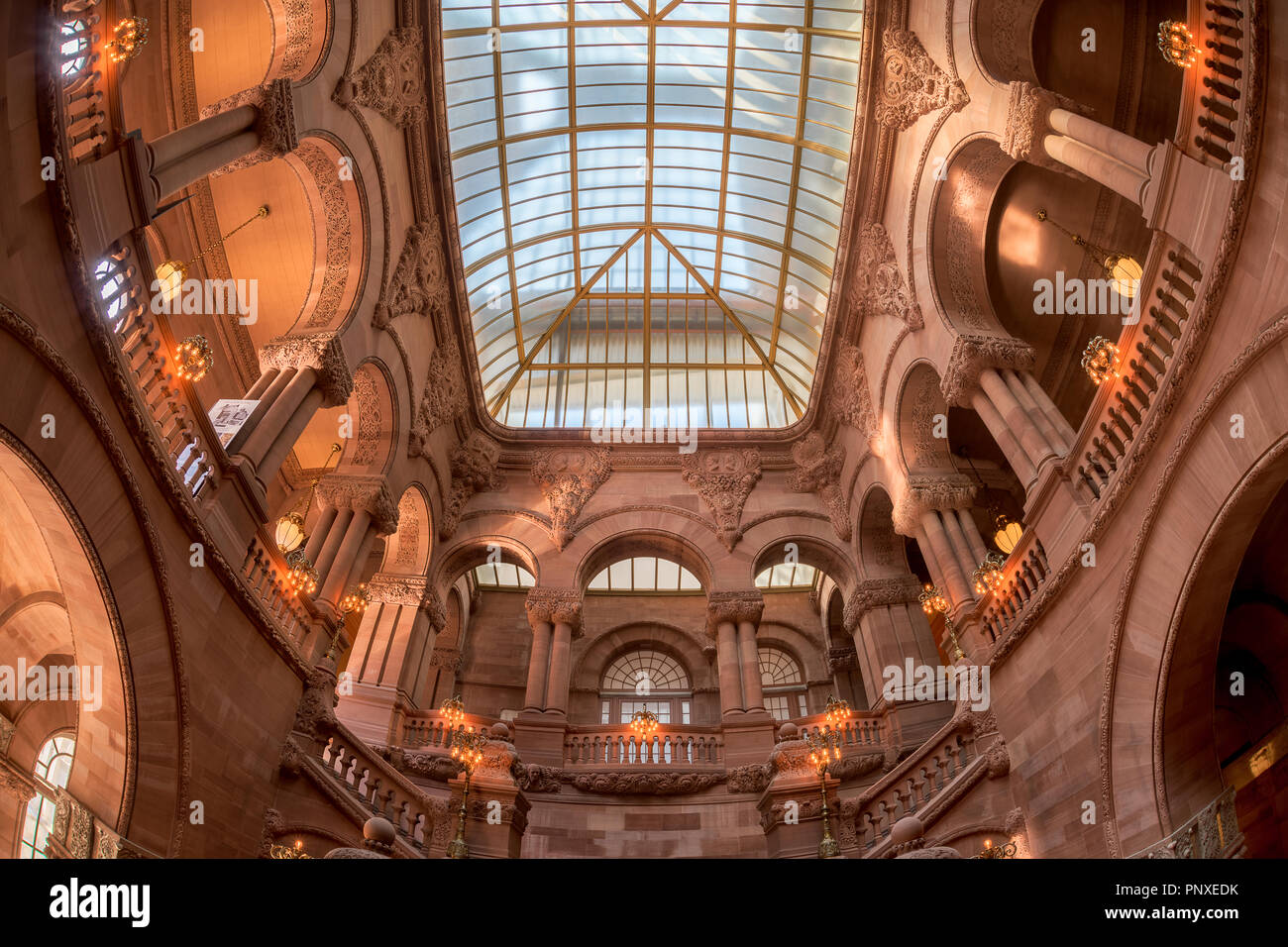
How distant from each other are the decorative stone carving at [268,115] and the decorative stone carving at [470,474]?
31.4 feet

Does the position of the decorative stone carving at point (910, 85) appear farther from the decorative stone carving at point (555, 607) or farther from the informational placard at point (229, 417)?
the informational placard at point (229, 417)

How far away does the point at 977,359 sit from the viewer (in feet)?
39.7

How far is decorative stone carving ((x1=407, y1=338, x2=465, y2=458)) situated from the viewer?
53.6 ft

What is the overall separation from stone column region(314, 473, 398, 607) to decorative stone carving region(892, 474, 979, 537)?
31.2ft

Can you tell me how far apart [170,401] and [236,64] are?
7463 millimetres

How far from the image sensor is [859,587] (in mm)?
17000

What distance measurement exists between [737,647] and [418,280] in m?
10.00

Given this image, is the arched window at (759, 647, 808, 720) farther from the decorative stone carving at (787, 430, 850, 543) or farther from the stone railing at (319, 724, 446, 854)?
the stone railing at (319, 724, 446, 854)

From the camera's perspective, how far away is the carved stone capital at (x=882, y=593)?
1658cm

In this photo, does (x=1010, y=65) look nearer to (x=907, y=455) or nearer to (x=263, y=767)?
(x=907, y=455)

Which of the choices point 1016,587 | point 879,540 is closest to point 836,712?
point 1016,587

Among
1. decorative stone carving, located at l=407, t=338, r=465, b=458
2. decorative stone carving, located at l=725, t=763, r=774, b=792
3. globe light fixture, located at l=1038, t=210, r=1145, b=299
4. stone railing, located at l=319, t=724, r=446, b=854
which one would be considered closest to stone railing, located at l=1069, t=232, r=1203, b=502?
globe light fixture, located at l=1038, t=210, r=1145, b=299

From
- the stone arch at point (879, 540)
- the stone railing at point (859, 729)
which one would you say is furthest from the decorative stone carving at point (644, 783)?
the stone arch at point (879, 540)

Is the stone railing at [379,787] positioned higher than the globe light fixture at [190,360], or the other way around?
the globe light fixture at [190,360]
